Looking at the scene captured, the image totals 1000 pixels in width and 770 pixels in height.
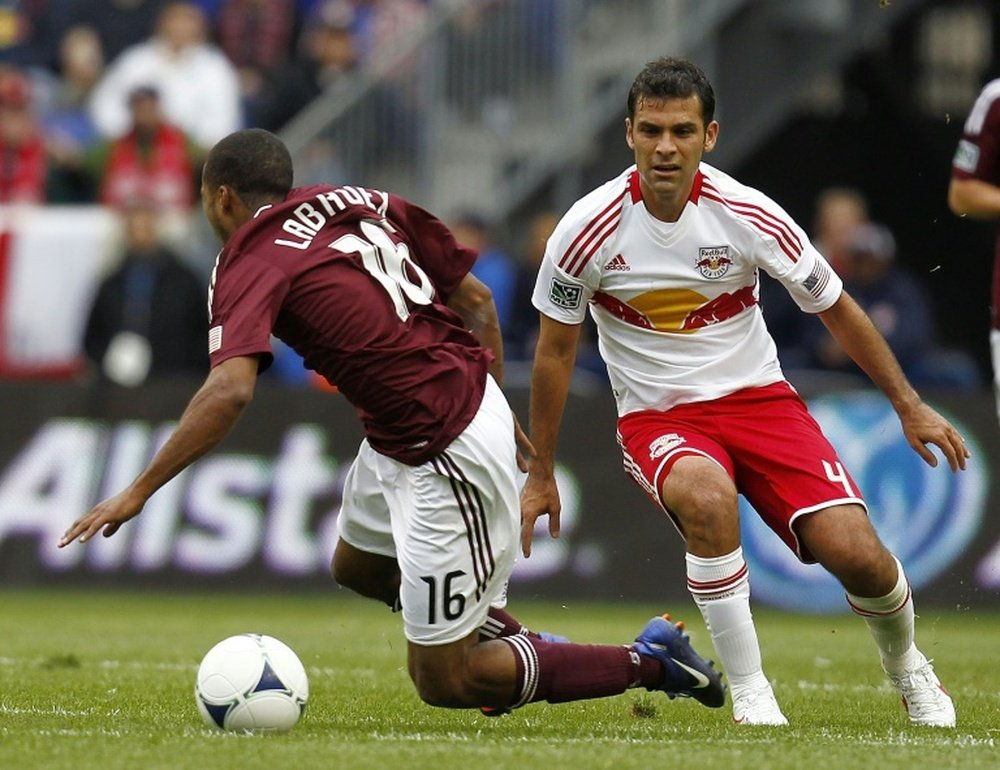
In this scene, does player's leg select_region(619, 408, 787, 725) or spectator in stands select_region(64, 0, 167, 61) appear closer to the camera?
player's leg select_region(619, 408, 787, 725)

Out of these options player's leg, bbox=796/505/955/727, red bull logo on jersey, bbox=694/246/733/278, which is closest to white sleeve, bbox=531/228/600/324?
red bull logo on jersey, bbox=694/246/733/278

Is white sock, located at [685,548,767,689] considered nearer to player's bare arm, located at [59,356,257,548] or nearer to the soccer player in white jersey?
the soccer player in white jersey

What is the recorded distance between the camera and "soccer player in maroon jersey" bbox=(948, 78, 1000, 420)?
796 centimetres

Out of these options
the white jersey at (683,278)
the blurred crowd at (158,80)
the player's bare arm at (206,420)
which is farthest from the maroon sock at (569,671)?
the blurred crowd at (158,80)

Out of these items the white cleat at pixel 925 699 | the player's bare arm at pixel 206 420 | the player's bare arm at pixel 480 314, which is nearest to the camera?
the player's bare arm at pixel 206 420

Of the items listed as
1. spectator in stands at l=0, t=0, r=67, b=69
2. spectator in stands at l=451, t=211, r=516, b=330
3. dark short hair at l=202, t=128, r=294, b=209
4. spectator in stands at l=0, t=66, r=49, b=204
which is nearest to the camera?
dark short hair at l=202, t=128, r=294, b=209

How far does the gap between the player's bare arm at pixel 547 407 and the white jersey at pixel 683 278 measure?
8cm

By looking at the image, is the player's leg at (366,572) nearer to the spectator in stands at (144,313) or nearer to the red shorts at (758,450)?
the red shorts at (758,450)

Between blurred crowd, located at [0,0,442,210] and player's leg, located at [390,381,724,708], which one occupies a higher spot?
blurred crowd, located at [0,0,442,210]

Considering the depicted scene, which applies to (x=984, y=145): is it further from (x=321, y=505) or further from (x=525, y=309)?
(x=525, y=309)

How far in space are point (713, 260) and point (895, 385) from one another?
0.79 m

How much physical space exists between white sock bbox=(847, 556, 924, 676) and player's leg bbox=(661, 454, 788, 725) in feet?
1.46

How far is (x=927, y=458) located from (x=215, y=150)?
8.99 ft

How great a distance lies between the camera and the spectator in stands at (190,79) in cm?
1630
